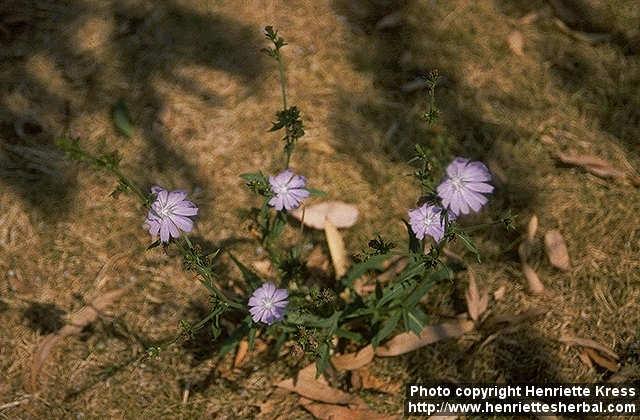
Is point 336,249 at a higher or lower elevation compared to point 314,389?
higher

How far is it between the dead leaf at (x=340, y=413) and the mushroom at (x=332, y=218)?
2.39 ft

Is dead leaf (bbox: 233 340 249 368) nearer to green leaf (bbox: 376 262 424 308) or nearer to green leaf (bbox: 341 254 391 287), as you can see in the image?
green leaf (bbox: 341 254 391 287)

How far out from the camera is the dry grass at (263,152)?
305cm

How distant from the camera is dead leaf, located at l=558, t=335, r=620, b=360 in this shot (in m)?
2.96

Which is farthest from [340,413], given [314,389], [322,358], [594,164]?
[594,164]

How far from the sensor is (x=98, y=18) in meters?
4.03

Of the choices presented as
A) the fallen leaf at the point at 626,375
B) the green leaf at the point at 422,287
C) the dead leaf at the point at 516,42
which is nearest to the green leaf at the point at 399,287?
the green leaf at the point at 422,287

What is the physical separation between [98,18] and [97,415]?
94.8 inches

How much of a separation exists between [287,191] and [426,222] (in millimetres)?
619

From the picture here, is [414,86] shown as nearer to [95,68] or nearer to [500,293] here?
[500,293]

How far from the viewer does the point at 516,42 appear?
3820 mm

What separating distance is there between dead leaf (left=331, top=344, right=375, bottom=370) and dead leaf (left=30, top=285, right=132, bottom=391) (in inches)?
44.4

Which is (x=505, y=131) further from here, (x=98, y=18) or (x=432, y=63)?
(x=98, y=18)

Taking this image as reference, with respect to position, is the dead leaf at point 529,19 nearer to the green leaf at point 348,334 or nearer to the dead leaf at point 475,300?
the dead leaf at point 475,300
